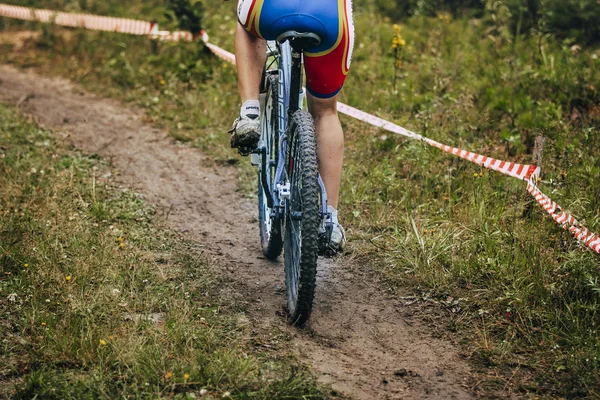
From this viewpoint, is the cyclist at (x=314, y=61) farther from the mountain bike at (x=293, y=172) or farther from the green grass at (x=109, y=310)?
the green grass at (x=109, y=310)

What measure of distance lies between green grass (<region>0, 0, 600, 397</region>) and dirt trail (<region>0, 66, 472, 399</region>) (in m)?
0.20

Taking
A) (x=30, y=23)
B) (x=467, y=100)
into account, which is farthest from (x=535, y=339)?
(x=30, y=23)

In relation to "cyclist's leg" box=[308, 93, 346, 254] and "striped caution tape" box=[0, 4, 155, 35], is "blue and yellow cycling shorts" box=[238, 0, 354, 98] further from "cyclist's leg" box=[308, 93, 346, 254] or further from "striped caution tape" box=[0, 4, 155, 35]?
"striped caution tape" box=[0, 4, 155, 35]

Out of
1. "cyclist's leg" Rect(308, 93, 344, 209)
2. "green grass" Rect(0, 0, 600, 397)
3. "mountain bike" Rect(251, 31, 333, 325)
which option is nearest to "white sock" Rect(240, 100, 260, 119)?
"mountain bike" Rect(251, 31, 333, 325)

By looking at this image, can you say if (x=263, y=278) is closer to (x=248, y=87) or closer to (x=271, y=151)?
(x=271, y=151)

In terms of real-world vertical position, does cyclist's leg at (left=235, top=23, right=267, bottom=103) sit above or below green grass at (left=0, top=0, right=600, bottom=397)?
above

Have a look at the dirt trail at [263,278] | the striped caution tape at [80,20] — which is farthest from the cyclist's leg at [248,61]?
the striped caution tape at [80,20]

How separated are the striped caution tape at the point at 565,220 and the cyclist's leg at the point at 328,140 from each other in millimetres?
1408

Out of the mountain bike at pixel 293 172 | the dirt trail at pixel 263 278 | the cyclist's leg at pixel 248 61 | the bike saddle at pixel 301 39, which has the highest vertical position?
the bike saddle at pixel 301 39

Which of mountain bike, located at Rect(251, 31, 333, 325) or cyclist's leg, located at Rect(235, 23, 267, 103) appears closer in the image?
mountain bike, located at Rect(251, 31, 333, 325)

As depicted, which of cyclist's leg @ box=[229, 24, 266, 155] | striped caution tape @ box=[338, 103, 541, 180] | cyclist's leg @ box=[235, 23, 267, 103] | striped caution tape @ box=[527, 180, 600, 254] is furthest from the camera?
striped caution tape @ box=[338, 103, 541, 180]

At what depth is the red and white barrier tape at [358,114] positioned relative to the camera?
4.04 metres

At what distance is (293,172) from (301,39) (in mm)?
659

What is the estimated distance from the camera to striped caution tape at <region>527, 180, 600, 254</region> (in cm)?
→ 378
